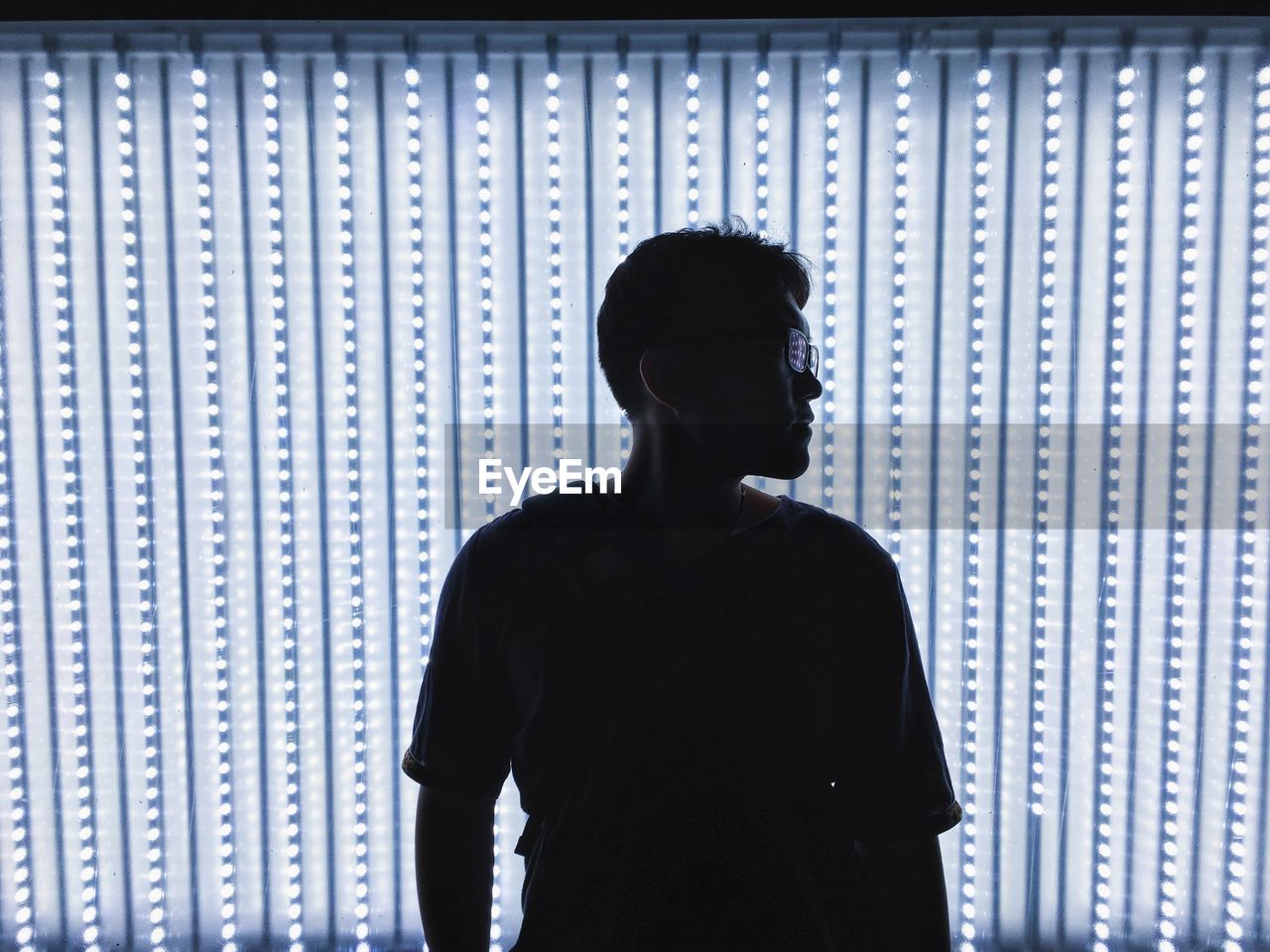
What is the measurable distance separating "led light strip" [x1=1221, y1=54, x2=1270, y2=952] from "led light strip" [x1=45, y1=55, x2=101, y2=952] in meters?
2.46

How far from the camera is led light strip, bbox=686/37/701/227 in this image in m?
1.32

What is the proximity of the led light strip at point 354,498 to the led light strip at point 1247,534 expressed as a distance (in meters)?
1.86

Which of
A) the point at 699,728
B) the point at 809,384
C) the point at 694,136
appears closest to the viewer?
the point at 699,728

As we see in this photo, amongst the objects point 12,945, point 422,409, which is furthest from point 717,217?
point 12,945

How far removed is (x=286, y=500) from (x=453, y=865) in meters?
0.81

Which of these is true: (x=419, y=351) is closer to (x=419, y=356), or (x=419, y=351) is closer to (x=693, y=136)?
(x=419, y=356)

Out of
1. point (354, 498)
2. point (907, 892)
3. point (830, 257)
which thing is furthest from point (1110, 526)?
point (354, 498)

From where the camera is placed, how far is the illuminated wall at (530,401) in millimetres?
1323

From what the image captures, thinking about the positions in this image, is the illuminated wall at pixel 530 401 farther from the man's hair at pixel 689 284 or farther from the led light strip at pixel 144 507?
the man's hair at pixel 689 284

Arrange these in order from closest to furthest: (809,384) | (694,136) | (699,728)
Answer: (699,728), (809,384), (694,136)

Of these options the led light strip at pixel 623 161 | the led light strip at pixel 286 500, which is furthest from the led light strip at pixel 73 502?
the led light strip at pixel 623 161

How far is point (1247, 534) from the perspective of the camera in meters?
1.37

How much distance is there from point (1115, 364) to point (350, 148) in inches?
65.3

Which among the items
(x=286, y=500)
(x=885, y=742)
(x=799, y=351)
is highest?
(x=799, y=351)
